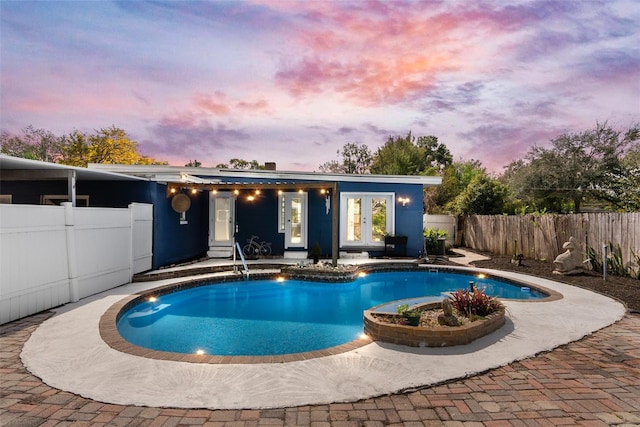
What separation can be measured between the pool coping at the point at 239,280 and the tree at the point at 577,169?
55.1 feet

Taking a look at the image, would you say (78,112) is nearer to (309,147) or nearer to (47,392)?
(309,147)

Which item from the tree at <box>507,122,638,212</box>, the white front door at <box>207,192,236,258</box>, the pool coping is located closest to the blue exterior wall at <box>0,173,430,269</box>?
the white front door at <box>207,192,236,258</box>

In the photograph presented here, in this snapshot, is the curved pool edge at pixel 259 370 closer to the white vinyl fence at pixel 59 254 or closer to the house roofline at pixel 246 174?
the white vinyl fence at pixel 59 254

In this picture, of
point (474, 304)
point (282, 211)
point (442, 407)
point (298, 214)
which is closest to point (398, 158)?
point (298, 214)

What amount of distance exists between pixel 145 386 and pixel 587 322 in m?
6.29

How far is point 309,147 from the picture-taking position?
28922mm

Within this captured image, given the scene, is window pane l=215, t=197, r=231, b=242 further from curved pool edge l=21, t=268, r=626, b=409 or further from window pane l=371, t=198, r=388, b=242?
curved pool edge l=21, t=268, r=626, b=409

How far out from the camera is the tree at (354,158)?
42625 mm

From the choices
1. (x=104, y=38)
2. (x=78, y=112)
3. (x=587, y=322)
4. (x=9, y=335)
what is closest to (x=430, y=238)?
(x=587, y=322)

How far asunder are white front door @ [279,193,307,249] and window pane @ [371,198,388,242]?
2657 mm

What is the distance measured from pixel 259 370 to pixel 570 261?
9959mm

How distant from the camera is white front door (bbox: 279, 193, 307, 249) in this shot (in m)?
12.7

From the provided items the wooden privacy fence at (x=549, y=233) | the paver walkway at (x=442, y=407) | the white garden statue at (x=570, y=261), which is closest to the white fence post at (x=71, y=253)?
the paver walkway at (x=442, y=407)

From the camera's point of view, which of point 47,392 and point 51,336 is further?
point 51,336
